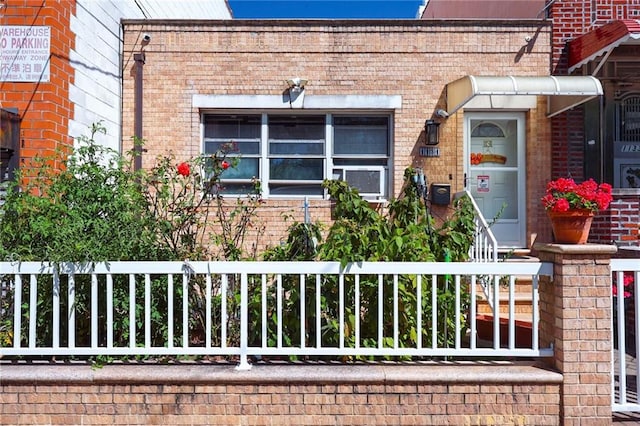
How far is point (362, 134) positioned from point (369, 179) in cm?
75

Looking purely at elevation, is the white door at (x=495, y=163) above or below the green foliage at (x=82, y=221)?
above

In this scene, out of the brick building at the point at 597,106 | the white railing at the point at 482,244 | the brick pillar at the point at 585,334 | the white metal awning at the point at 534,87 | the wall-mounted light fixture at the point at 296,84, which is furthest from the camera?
the wall-mounted light fixture at the point at 296,84

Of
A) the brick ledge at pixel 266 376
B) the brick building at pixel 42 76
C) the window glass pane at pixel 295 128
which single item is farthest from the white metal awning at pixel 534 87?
the brick building at pixel 42 76

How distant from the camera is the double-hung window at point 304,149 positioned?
312 inches

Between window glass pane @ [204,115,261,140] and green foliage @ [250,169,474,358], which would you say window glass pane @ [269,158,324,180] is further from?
green foliage @ [250,169,474,358]

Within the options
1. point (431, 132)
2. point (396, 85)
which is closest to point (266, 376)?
Answer: point (431, 132)

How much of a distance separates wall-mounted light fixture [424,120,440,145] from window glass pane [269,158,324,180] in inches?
67.5

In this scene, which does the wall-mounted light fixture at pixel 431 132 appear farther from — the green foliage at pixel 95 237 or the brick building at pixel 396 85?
the green foliage at pixel 95 237

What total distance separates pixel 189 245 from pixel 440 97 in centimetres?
500

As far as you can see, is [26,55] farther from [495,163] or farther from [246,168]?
[495,163]

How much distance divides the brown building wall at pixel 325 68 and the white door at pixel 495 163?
0.28 metres

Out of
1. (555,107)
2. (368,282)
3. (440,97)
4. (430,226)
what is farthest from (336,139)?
(368,282)

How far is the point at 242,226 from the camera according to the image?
4562mm

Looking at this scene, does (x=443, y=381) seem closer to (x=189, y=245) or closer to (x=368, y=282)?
(x=368, y=282)
